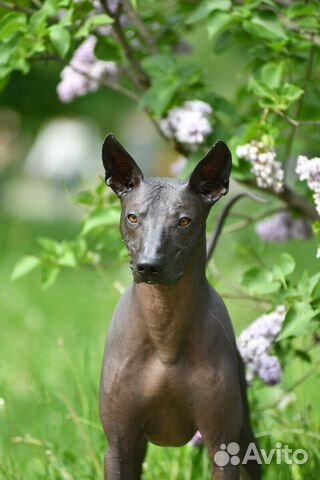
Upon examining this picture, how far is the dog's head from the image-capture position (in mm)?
2449

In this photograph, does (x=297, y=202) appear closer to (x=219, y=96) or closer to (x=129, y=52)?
(x=219, y=96)

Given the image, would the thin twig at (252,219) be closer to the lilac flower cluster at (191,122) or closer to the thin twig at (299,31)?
the lilac flower cluster at (191,122)

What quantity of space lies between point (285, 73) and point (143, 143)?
958 cm

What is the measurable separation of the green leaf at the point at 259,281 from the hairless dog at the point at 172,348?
45 cm

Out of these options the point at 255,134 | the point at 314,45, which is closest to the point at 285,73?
the point at 314,45

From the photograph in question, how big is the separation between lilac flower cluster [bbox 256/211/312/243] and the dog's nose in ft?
5.40

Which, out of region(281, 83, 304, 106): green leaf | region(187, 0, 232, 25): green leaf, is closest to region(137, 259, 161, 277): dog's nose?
region(281, 83, 304, 106): green leaf

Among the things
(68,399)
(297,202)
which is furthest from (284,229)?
(68,399)

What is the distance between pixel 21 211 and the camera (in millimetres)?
11242

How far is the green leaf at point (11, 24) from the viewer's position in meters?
3.38

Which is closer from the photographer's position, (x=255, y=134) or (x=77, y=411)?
(x=255, y=134)

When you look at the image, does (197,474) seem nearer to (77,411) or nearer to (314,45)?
(77,411)

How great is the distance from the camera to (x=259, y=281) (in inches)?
130
